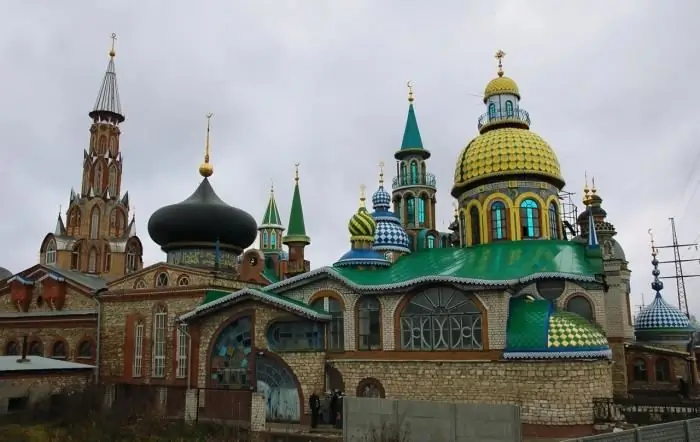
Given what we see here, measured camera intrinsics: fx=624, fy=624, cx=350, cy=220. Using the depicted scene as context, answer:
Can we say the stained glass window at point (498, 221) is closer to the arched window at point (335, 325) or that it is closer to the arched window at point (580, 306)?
the arched window at point (580, 306)

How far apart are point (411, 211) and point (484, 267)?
17.4 m

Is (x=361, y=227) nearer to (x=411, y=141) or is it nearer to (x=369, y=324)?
(x=369, y=324)

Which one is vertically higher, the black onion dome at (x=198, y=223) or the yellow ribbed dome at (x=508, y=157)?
the yellow ribbed dome at (x=508, y=157)

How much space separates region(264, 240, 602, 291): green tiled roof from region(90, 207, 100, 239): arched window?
2654 cm

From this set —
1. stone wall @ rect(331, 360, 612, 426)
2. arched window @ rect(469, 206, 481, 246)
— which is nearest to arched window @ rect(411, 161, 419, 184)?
arched window @ rect(469, 206, 481, 246)

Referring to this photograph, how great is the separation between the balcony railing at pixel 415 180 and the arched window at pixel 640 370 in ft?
51.4

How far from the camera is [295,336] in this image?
20406 mm

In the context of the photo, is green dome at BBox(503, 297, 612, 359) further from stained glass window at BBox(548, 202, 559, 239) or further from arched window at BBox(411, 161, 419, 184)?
arched window at BBox(411, 161, 419, 184)

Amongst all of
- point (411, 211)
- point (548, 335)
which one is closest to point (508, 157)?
point (548, 335)

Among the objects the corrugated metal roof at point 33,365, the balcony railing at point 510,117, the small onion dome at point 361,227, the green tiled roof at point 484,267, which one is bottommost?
the corrugated metal roof at point 33,365

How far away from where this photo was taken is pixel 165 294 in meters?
23.4

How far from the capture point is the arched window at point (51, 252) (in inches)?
1693

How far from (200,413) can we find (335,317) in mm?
5284

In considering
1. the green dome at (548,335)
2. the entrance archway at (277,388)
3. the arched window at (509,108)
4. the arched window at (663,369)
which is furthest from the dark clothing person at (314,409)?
the arched window at (663,369)
